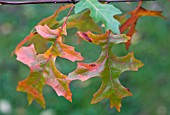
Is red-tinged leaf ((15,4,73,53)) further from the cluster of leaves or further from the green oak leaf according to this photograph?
the green oak leaf

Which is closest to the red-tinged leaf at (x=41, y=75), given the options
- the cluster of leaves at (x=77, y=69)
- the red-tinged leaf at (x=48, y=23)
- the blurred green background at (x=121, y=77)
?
the cluster of leaves at (x=77, y=69)

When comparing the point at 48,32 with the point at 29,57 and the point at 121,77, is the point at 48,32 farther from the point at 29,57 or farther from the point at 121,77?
the point at 121,77

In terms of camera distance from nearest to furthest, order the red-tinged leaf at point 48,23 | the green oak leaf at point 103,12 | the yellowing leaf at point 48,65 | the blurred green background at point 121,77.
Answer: the green oak leaf at point 103,12 < the yellowing leaf at point 48,65 < the red-tinged leaf at point 48,23 < the blurred green background at point 121,77

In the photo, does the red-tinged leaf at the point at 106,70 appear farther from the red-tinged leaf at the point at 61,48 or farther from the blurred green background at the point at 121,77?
the blurred green background at the point at 121,77

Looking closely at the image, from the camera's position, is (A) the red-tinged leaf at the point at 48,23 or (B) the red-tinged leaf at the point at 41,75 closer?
(B) the red-tinged leaf at the point at 41,75

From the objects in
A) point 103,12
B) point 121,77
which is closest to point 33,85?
point 103,12

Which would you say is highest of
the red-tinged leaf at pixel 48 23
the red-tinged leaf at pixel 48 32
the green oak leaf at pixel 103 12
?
the green oak leaf at pixel 103 12

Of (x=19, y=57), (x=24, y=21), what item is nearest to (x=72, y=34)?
(x=24, y=21)
